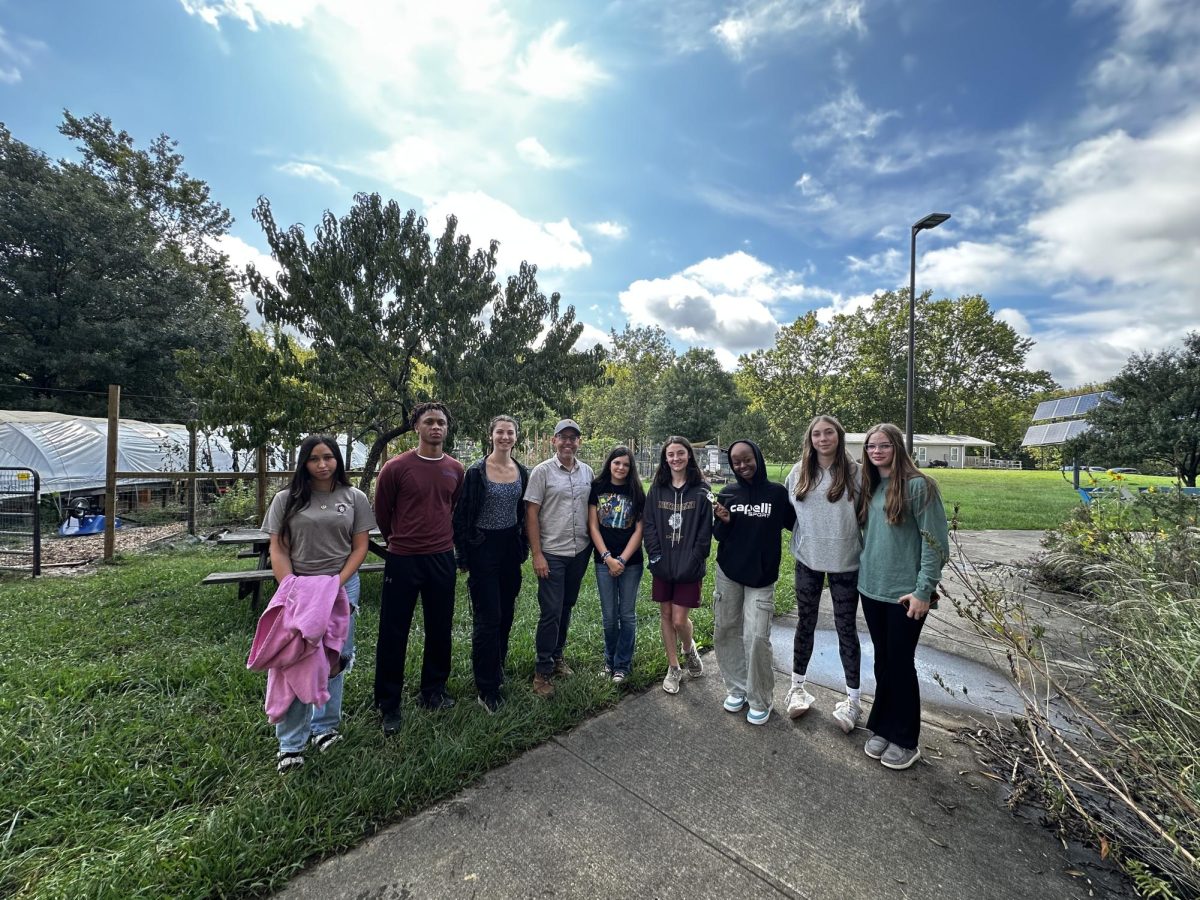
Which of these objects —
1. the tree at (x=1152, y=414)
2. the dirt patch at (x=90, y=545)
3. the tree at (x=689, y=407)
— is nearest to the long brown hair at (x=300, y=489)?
the dirt patch at (x=90, y=545)

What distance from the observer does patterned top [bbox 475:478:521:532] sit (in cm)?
324

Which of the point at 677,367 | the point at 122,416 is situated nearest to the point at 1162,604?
the point at 122,416

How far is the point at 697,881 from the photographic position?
1.97 metres

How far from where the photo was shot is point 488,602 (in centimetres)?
323

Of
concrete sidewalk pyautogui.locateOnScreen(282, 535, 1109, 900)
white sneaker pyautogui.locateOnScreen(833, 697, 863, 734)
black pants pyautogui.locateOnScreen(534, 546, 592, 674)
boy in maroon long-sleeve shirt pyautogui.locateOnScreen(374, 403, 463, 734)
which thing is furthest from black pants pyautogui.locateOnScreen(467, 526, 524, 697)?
white sneaker pyautogui.locateOnScreen(833, 697, 863, 734)

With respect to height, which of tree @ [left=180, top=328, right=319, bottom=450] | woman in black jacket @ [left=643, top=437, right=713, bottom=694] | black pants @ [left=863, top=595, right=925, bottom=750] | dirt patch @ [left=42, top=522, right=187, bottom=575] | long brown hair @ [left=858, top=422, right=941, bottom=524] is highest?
tree @ [left=180, top=328, right=319, bottom=450]

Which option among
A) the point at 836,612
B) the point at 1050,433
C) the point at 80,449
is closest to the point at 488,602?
the point at 836,612

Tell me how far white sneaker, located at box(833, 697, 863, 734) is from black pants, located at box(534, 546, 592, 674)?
5.62ft

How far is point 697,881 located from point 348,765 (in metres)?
1.71

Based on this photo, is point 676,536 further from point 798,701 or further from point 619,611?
point 798,701

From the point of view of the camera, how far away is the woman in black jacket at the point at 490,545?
10.5 ft

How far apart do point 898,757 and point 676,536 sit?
1.60m

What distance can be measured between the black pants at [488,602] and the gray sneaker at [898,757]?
218 centimetres

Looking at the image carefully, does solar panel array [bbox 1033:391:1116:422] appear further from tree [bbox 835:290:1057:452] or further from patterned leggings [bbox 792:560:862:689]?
patterned leggings [bbox 792:560:862:689]
